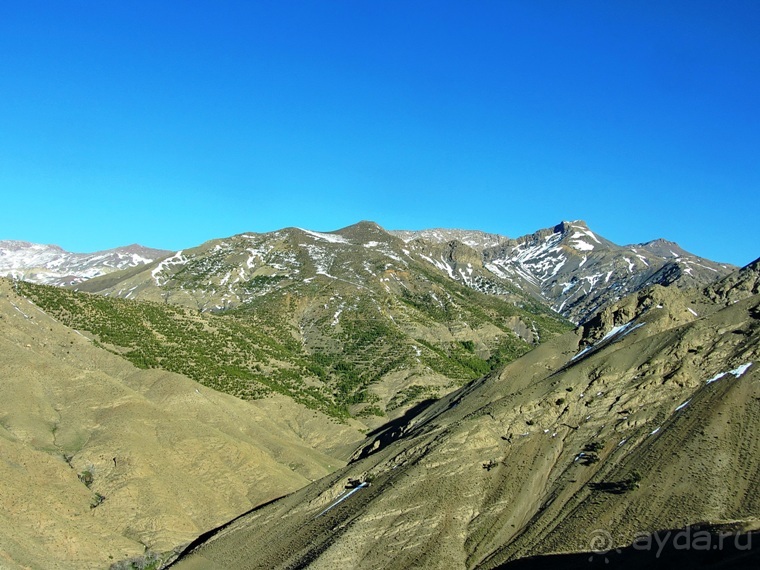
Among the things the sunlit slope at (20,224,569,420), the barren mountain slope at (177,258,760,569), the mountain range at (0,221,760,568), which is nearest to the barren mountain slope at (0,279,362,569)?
the mountain range at (0,221,760,568)

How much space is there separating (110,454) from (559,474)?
44.9m

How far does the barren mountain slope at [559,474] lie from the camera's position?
44625 millimetres

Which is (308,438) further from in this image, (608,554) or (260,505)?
(608,554)

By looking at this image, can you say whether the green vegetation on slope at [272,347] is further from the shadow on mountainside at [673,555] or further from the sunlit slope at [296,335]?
the shadow on mountainside at [673,555]

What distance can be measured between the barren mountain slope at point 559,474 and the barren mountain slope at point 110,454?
8202 millimetres

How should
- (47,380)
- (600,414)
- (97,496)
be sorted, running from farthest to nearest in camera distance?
(47,380) < (97,496) < (600,414)

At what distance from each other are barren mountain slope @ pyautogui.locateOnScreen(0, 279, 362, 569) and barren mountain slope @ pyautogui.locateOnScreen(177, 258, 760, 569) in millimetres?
8202

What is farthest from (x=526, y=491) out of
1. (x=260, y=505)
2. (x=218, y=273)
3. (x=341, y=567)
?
(x=218, y=273)

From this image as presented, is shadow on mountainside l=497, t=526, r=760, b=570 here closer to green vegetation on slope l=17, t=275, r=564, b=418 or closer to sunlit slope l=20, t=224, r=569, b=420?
green vegetation on slope l=17, t=275, r=564, b=418

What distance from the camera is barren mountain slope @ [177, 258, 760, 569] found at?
44625mm

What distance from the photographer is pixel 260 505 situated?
7175 cm

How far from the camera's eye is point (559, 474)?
172 feet

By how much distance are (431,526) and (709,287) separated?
198 ft

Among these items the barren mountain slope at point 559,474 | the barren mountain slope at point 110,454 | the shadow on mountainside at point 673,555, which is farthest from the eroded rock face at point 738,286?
the barren mountain slope at point 110,454
